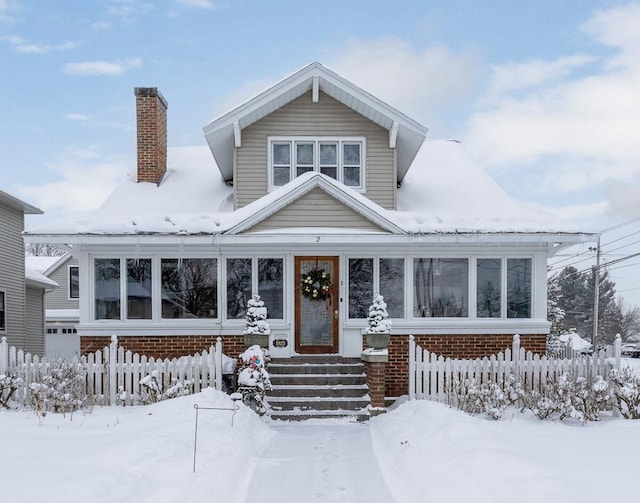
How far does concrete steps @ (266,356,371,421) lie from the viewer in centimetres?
1080

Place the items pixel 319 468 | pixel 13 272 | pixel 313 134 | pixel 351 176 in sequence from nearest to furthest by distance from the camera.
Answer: pixel 319 468
pixel 313 134
pixel 351 176
pixel 13 272

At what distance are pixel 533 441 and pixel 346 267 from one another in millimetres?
5882

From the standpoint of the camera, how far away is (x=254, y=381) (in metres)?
10.2

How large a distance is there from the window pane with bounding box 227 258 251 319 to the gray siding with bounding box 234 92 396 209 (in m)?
1.64

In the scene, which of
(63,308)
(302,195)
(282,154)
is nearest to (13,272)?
(63,308)

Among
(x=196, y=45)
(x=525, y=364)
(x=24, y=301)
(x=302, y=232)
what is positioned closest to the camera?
(x=525, y=364)

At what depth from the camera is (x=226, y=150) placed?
1416cm

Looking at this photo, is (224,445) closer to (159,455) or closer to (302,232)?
(159,455)

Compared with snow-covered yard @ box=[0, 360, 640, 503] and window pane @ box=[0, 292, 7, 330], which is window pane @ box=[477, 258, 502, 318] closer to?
snow-covered yard @ box=[0, 360, 640, 503]

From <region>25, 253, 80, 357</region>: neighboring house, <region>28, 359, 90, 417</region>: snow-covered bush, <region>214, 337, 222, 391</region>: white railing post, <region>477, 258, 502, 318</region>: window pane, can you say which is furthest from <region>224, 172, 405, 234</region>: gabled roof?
<region>25, 253, 80, 357</region>: neighboring house

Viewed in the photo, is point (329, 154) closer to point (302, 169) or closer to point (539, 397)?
point (302, 169)

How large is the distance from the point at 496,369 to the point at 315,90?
24.3 feet

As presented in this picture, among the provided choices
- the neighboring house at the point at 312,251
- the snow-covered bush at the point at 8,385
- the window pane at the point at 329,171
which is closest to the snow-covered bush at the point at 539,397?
the neighboring house at the point at 312,251

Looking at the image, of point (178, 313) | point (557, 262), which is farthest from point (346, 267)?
point (557, 262)
